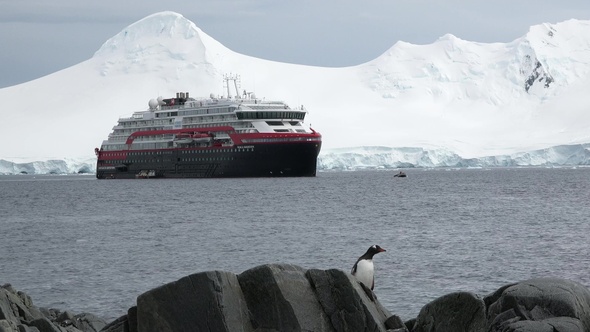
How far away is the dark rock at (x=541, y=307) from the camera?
1068 cm

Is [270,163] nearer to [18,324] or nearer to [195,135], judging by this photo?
[195,135]

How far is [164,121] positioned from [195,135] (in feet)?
23.9

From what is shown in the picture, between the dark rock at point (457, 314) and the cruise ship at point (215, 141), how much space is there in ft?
252

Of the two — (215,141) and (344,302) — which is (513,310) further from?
(215,141)

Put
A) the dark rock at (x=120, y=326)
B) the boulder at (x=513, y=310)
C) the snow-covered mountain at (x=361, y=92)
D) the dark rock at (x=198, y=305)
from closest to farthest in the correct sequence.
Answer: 1. the dark rock at (x=198, y=305)
2. the boulder at (x=513, y=310)
3. the dark rock at (x=120, y=326)
4. the snow-covered mountain at (x=361, y=92)

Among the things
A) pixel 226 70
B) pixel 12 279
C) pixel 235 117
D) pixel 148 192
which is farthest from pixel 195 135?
pixel 226 70

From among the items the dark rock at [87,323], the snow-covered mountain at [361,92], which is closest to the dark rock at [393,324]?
the dark rock at [87,323]

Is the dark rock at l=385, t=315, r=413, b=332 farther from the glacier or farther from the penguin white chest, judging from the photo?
the glacier

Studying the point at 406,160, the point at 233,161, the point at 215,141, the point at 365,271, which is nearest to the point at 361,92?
the point at 406,160

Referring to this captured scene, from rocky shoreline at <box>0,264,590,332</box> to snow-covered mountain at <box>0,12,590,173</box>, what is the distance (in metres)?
156

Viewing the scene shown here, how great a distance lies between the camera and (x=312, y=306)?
36.9ft

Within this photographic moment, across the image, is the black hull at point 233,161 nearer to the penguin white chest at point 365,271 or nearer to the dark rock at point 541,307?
the penguin white chest at point 365,271

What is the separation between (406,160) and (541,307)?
4935 inches

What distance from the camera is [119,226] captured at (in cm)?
4106
